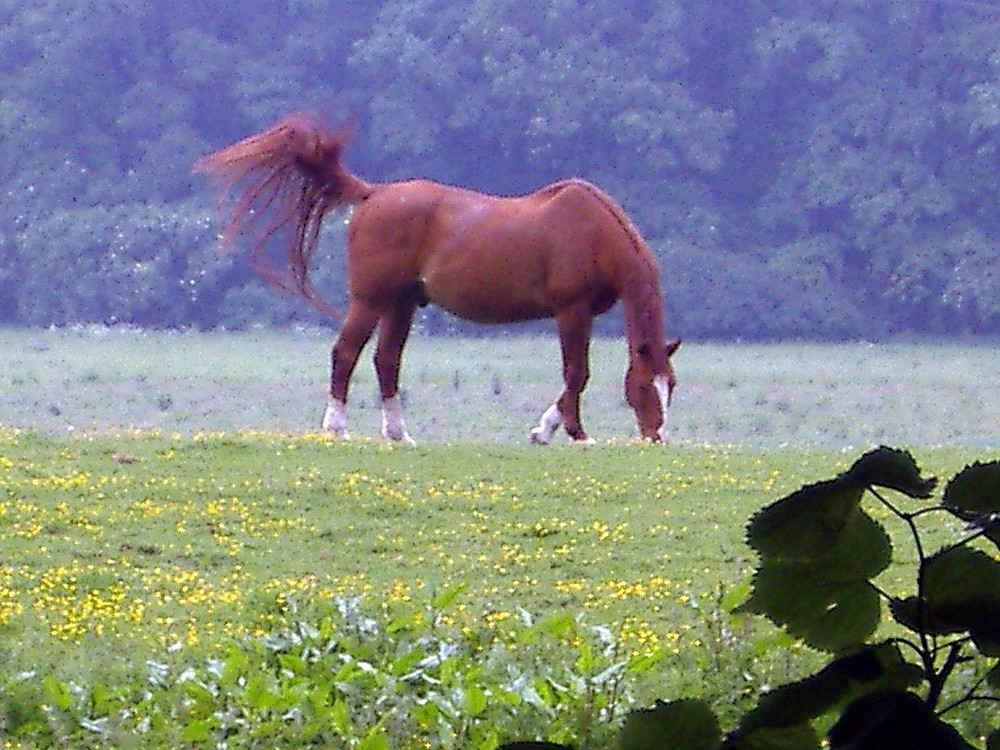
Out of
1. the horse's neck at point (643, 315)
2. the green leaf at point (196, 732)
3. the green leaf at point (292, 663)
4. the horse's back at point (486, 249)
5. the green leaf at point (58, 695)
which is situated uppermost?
the horse's back at point (486, 249)

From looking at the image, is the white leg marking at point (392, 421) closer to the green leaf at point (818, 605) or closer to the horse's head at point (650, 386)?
the horse's head at point (650, 386)

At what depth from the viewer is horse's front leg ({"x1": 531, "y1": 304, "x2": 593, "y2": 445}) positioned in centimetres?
895

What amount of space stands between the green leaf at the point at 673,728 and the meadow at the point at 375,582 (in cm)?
92

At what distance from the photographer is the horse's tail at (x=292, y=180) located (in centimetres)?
914

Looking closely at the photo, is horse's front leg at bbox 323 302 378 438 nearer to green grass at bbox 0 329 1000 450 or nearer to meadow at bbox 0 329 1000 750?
meadow at bbox 0 329 1000 750

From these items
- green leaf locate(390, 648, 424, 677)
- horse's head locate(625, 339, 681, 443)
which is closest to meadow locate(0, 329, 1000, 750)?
green leaf locate(390, 648, 424, 677)

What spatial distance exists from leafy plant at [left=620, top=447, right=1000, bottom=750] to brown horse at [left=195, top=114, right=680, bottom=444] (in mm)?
7913

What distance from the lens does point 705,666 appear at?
3.88m

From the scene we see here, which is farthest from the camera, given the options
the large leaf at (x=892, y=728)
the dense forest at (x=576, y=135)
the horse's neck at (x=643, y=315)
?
the dense forest at (x=576, y=135)

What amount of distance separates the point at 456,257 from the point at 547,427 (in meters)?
1.04

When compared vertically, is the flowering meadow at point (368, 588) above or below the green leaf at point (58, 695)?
above

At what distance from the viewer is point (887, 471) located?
2.39 ft

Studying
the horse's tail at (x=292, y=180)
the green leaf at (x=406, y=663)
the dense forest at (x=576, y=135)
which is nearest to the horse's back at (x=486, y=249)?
the horse's tail at (x=292, y=180)

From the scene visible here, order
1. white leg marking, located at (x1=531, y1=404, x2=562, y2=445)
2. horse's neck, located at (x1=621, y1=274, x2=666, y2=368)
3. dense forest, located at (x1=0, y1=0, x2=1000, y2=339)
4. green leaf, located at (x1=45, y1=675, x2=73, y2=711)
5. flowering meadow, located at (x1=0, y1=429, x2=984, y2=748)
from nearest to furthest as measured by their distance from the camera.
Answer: flowering meadow, located at (x1=0, y1=429, x2=984, y2=748), green leaf, located at (x1=45, y1=675, x2=73, y2=711), horse's neck, located at (x1=621, y1=274, x2=666, y2=368), white leg marking, located at (x1=531, y1=404, x2=562, y2=445), dense forest, located at (x1=0, y1=0, x2=1000, y2=339)
